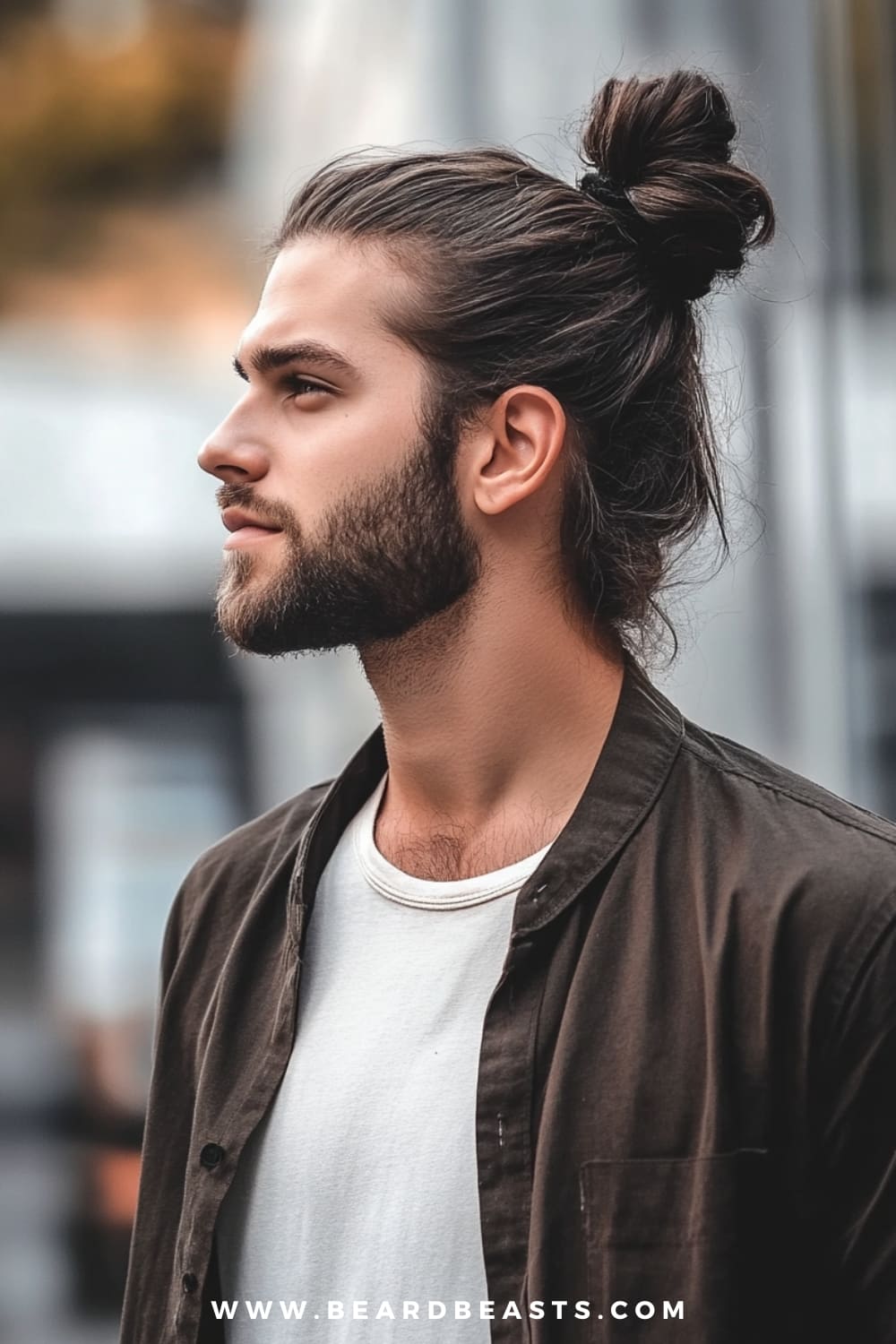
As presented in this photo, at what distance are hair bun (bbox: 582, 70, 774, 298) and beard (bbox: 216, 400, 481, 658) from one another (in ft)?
1.26

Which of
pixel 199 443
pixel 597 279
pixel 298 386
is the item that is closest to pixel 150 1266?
pixel 298 386

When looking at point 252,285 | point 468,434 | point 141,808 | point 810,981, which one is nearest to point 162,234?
point 252,285

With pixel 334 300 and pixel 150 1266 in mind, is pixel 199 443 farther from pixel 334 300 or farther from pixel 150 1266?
pixel 150 1266

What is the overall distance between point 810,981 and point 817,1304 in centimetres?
35

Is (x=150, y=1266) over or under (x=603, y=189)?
under

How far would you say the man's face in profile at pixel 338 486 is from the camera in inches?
86.1

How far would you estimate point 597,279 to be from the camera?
2316 millimetres

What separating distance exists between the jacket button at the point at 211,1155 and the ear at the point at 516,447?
0.89m

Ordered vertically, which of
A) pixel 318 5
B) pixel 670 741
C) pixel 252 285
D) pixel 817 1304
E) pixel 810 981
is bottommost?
pixel 817 1304

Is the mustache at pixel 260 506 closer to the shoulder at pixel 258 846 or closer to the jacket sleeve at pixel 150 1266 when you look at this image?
the shoulder at pixel 258 846

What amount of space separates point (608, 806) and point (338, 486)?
1.80ft

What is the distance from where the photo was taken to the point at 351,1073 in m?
2.07

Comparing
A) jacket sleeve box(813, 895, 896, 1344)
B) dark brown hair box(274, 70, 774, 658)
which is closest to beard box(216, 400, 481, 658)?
dark brown hair box(274, 70, 774, 658)

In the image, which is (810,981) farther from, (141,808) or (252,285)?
(252,285)
